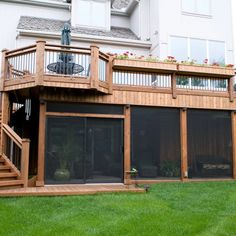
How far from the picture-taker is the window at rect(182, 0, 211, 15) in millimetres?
13464

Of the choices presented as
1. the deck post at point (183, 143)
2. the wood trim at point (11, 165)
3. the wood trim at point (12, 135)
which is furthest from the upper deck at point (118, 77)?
the wood trim at point (11, 165)

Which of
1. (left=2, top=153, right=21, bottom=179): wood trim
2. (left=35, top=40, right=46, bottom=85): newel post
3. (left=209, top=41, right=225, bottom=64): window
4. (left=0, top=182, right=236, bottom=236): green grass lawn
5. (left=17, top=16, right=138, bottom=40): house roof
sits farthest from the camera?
(left=209, top=41, right=225, bottom=64): window

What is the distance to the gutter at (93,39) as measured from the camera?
12164 mm

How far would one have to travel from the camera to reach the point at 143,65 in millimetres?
9414

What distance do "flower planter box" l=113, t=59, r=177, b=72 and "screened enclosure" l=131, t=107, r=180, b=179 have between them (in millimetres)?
1162

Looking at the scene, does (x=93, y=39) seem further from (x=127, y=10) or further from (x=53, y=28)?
(x=127, y=10)

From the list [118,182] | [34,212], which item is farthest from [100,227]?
[118,182]

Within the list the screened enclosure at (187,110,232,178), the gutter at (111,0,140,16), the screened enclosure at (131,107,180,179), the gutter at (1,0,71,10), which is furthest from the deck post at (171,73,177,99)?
the gutter at (1,0,71,10)

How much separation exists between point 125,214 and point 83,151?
3502mm

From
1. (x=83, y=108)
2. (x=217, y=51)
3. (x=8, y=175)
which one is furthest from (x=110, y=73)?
(x=217, y=51)

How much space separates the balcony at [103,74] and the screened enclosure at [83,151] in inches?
39.6

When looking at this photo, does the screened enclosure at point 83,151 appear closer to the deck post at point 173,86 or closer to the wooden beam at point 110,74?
the wooden beam at point 110,74

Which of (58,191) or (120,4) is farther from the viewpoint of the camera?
(120,4)

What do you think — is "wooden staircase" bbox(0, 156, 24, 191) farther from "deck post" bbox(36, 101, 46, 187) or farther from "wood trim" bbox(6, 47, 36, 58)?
"wood trim" bbox(6, 47, 36, 58)
